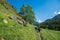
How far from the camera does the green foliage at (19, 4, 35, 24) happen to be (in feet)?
397

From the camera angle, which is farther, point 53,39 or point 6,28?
point 53,39

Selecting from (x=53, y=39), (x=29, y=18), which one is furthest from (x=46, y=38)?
(x=29, y=18)

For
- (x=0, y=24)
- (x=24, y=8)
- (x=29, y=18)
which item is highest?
(x=24, y=8)

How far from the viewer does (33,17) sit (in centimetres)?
12200

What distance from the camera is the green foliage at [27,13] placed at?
12112 cm

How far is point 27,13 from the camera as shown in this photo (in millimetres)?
124562

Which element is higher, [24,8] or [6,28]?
[24,8]

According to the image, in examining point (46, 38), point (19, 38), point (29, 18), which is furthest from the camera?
point (29, 18)

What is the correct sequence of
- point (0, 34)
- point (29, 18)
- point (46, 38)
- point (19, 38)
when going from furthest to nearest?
point (29, 18) → point (46, 38) → point (19, 38) → point (0, 34)

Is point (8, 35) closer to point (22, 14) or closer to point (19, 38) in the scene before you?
point (19, 38)

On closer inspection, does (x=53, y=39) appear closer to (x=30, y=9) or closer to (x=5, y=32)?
(x=5, y=32)

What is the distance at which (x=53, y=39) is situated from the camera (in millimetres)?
63656

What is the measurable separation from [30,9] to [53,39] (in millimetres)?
62736

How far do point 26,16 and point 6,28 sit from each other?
8851cm
